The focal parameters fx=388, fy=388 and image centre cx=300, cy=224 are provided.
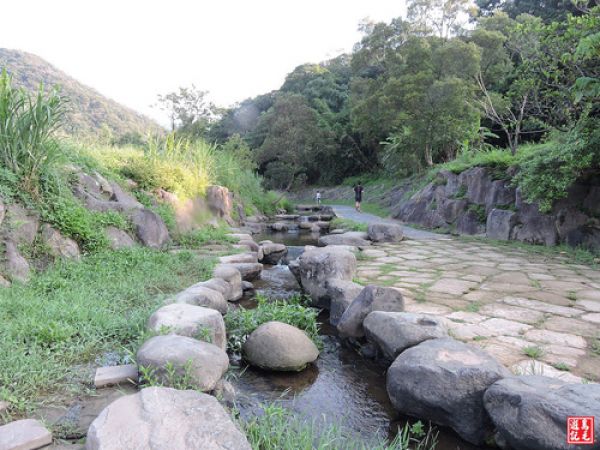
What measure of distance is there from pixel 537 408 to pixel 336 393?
4.44ft

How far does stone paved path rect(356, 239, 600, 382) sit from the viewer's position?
2662mm

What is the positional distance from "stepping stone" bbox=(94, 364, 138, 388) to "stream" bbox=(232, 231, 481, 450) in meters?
0.72

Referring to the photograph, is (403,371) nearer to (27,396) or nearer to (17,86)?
(27,396)

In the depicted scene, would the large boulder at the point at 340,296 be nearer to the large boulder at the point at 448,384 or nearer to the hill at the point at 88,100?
the large boulder at the point at 448,384

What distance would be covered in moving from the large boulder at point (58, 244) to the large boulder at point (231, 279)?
1634mm

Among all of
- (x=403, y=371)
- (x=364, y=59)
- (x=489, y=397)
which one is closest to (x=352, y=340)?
(x=403, y=371)

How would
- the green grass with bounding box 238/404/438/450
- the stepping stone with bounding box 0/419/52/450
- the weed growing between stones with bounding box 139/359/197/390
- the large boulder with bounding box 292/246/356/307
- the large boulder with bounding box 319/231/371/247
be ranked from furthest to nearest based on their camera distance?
the large boulder with bounding box 319/231/371/247 < the large boulder with bounding box 292/246/356/307 < the weed growing between stones with bounding box 139/359/197/390 < the green grass with bounding box 238/404/438/450 < the stepping stone with bounding box 0/419/52/450

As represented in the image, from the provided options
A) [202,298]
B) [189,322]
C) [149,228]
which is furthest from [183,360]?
[149,228]

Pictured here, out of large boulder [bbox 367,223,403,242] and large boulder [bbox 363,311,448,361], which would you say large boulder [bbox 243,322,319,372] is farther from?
large boulder [bbox 367,223,403,242]

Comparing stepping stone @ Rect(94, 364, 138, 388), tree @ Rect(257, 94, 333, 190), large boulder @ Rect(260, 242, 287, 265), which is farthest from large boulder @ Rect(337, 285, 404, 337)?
A: tree @ Rect(257, 94, 333, 190)

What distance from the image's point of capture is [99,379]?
2262mm

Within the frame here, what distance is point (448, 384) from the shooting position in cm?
226

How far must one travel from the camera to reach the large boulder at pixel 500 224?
7.61 metres

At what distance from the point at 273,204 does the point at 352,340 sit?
14156 mm
